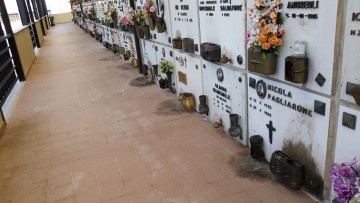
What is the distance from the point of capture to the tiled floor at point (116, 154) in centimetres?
244

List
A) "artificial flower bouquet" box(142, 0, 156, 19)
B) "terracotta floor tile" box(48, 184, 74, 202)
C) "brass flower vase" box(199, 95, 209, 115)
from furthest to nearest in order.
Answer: "artificial flower bouquet" box(142, 0, 156, 19) < "brass flower vase" box(199, 95, 209, 115) < "terracotta floor tile" box(48, 184, 74, 202)

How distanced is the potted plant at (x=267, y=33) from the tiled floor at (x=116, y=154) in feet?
3.22

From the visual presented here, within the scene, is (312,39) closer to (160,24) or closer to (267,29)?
(267,29)

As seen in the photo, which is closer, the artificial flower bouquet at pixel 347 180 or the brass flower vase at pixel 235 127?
the artificial flower bouquet at pixel 347 180

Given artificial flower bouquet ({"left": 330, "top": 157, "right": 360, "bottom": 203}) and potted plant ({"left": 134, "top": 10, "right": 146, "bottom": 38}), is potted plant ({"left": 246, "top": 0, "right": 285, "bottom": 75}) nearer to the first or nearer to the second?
artificial flower bouquet ({"left": 330, "top": 157, "right": 360, "bottom": 203})

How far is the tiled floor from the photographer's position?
2.44m

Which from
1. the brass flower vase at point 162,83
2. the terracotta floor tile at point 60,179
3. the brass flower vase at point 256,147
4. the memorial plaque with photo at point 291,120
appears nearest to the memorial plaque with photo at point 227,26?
the memorial plaque with photo at point 291,120

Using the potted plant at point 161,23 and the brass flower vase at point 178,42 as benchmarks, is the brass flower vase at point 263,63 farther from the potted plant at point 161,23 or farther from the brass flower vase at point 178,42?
the potted plant at point 161,23

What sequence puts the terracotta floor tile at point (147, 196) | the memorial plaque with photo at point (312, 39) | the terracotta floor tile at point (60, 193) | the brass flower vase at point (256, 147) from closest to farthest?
the memorial plaque with photo at point (312, 39), the terracotta floor tile at point (147, 196), the terracotta floor tile at point (60, 193), the brass flower vase at point (256, 147)

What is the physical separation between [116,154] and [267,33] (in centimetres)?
191

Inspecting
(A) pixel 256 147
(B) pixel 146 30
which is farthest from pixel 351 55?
(B) pixel 146 30

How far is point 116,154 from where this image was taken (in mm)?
3105

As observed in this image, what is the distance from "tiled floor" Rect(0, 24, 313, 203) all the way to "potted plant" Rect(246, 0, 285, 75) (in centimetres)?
98

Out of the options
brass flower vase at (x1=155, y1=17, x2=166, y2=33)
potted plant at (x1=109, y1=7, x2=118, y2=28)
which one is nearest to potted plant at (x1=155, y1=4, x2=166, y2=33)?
brass flower vase at (x1=155, y1=17, x2=166, y2=33)
